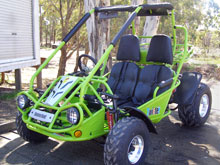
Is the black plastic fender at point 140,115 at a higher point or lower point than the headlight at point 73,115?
lower

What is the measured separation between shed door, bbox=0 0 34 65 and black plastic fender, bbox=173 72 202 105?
5023 millimetres

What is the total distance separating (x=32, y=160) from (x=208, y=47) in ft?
49.7

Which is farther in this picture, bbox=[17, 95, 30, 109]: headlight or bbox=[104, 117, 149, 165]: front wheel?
bbox=[17, 95, 30, 109]: headlight

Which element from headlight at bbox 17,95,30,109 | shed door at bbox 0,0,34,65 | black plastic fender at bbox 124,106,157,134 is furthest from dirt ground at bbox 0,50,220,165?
shed door at bbox 0,0,34,65

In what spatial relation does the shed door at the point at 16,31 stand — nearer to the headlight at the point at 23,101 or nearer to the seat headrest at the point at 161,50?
the headlight at the point at 23,101

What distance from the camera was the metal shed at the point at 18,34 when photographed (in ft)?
23.8

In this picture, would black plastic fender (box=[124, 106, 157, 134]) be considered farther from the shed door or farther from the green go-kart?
the shed door

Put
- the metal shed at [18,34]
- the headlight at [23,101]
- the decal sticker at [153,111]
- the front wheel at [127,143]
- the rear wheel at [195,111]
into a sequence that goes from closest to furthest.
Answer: the front wheel at [127,143] → the headlight at [23,101] → the decal sticker at [153,111] → the rear wheel at [195,111] → the metal shed at [18,34]

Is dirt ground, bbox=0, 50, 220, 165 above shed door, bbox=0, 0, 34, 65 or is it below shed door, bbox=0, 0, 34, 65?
below

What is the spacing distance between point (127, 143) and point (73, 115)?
65 cm

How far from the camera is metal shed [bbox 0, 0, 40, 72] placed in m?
7.27

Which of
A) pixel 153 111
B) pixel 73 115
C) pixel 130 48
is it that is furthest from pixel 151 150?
pixel 130 48

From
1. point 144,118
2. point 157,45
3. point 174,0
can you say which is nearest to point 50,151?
point 144,118

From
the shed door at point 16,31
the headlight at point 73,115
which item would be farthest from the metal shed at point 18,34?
the headlight at point 73,115
